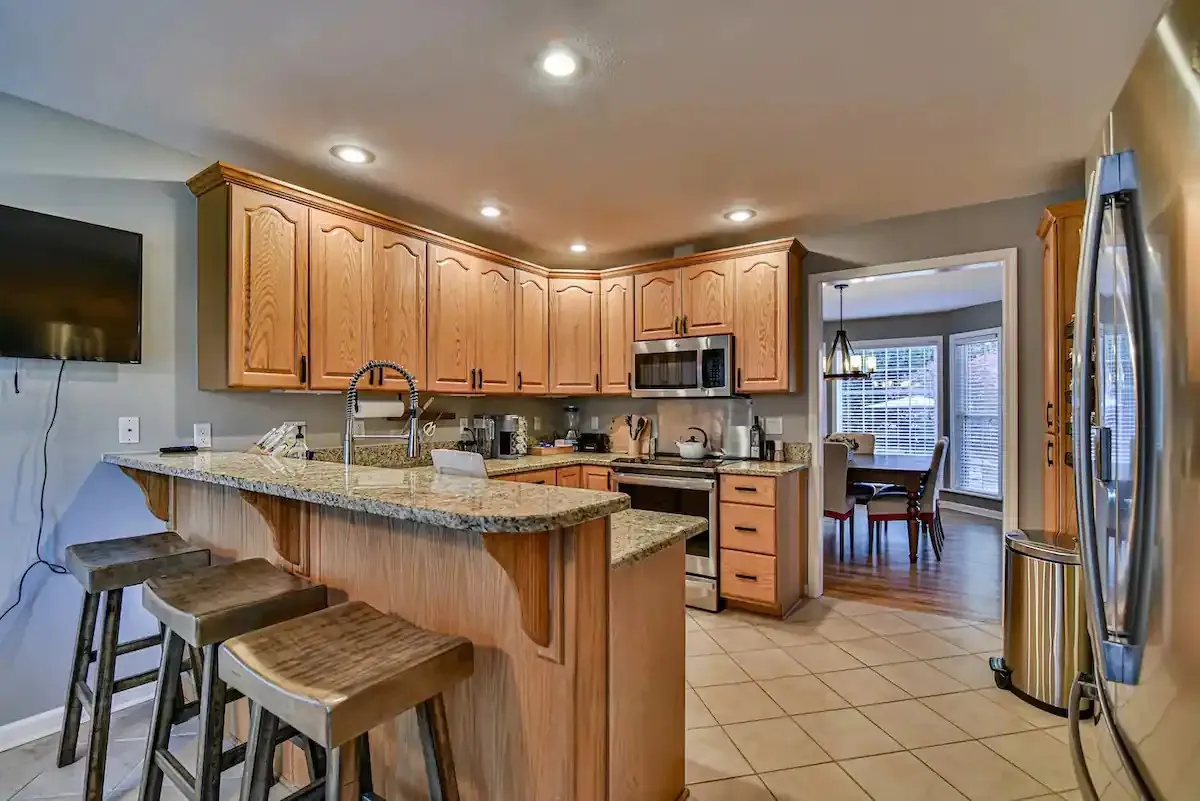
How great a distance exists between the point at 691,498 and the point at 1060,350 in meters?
1.97

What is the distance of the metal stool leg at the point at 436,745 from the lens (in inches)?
47.6

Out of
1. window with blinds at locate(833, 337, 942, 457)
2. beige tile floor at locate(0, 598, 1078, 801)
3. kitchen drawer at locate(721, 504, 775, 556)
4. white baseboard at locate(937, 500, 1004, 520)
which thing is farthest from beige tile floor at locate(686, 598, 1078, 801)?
window with blinds at locate(833, 337, 942, 457)

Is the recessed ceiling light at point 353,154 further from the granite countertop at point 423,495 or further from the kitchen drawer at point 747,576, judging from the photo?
the kitchen drawer at point 747,576

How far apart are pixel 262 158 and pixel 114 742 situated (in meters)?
2.45

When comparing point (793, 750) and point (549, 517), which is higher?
point (549, 517)

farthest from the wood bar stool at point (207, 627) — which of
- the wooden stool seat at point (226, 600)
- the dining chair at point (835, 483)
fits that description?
the dining chair at point (835, 483)

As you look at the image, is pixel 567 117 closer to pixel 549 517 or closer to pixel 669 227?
pixel 669 227

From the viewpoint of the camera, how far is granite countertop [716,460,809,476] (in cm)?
332

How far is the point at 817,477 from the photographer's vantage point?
12.2 ft

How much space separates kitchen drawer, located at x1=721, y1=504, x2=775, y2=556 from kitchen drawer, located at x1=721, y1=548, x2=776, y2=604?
46 millimetres

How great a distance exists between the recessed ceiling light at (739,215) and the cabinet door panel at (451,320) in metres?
1.61

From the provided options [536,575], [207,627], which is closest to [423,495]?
[536,575]

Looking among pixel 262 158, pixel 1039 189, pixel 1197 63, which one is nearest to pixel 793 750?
pixel 1197 63

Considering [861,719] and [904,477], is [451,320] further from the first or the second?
[904,477]
